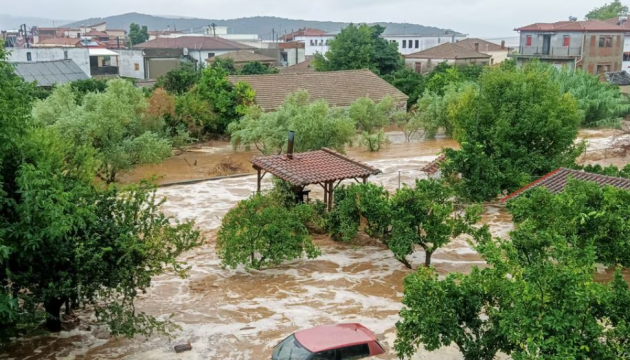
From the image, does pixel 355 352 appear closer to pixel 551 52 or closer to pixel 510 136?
pixel 510 136

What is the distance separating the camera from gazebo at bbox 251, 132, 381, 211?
780 inches

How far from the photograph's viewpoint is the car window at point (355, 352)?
38.7 ft

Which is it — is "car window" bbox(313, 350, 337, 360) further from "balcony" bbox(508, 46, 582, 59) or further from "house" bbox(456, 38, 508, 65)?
"house" bbox(456, 38, 508, 65)

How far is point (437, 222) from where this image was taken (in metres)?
17.0

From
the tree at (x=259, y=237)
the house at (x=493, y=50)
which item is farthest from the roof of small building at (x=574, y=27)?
the tree at (x=259, y=237)

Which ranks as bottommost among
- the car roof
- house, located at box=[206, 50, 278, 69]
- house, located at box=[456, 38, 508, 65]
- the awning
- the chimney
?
the car roof

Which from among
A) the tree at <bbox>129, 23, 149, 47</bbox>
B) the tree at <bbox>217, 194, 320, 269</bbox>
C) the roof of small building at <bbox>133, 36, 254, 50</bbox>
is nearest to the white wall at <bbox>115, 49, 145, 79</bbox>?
the roof of small building at <bbox>133, 36, 254, 50</bbox>

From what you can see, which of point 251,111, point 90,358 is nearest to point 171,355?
point 90,358

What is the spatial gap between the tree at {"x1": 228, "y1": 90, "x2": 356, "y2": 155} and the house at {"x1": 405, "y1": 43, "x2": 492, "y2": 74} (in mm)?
36604

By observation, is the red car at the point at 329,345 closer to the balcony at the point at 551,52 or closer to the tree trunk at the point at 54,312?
the tree trunk at the point at 54,312

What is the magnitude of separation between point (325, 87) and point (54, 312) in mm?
32644

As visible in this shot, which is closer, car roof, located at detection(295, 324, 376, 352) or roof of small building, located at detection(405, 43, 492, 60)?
car roof, located at detection(295, 324, 376, 352)

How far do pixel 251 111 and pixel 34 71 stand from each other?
21.5 meters

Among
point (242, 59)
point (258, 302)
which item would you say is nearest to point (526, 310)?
point (258, 302)
